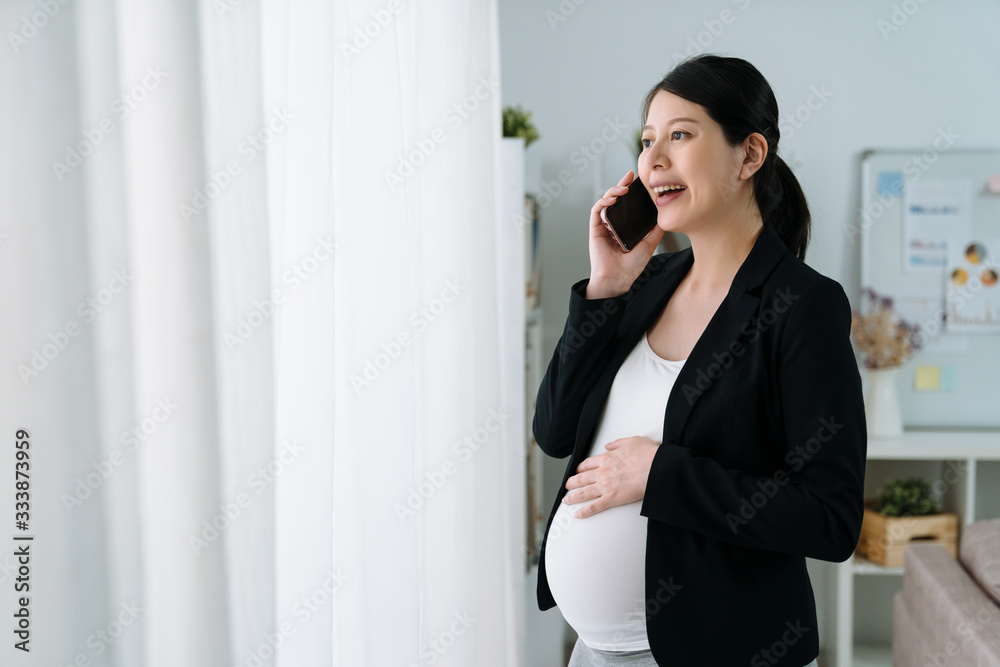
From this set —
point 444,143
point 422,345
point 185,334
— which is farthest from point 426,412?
point 185,334

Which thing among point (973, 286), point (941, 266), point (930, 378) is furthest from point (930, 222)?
point (930, 378)

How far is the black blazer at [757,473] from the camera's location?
0.83 meters

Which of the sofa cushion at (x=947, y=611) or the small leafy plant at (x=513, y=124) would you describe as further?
the small leafy plant at (x=513, y=124)

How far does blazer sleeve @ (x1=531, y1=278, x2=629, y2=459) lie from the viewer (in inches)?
41.0
